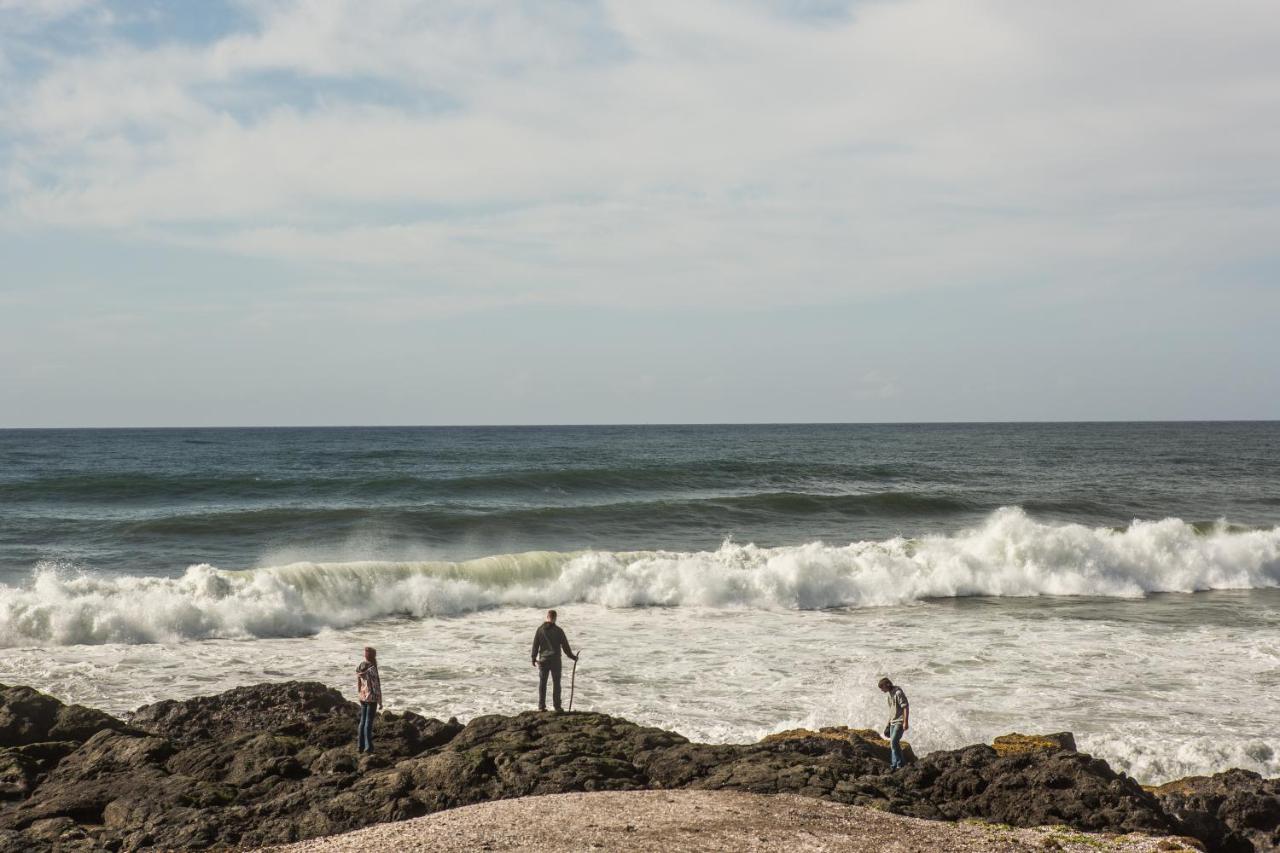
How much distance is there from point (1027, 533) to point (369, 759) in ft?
82.7

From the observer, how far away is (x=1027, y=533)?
102 feet

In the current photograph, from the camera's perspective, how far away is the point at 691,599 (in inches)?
1002

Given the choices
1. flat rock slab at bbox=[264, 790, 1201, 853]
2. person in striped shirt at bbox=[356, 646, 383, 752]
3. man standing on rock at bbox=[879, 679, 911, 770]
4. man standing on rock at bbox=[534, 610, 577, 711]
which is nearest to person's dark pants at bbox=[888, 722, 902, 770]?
man standing on rock at bbox=[879, 679, 911, 770]

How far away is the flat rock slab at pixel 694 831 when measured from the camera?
8.84 m

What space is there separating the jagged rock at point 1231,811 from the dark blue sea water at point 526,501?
20922 mm

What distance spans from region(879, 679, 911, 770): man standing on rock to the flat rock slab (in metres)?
2.26

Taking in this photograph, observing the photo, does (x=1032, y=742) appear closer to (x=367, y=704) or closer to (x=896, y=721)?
(x=896, y=721)

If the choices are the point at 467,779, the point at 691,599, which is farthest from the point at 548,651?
the point at 691,599

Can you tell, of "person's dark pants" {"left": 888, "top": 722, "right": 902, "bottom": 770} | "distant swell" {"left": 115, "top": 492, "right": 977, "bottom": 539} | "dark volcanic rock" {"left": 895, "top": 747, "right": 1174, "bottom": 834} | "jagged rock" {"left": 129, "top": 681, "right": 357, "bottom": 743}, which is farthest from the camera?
"distant swell" {"left": 115, "top": 492, "right": 977, "bottom": 539}

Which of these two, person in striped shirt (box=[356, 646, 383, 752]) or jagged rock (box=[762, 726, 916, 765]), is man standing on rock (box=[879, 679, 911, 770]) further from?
person in striped shirt (box=[356, 646, 383, 752])

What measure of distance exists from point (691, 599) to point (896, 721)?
13.1 meters

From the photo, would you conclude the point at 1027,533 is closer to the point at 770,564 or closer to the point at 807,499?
the point at 770,564

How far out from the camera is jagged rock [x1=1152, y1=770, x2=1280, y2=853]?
1057 cm

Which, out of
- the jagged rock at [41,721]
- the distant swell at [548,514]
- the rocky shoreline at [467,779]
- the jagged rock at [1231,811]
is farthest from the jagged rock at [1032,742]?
the distant swell at [548,514]
